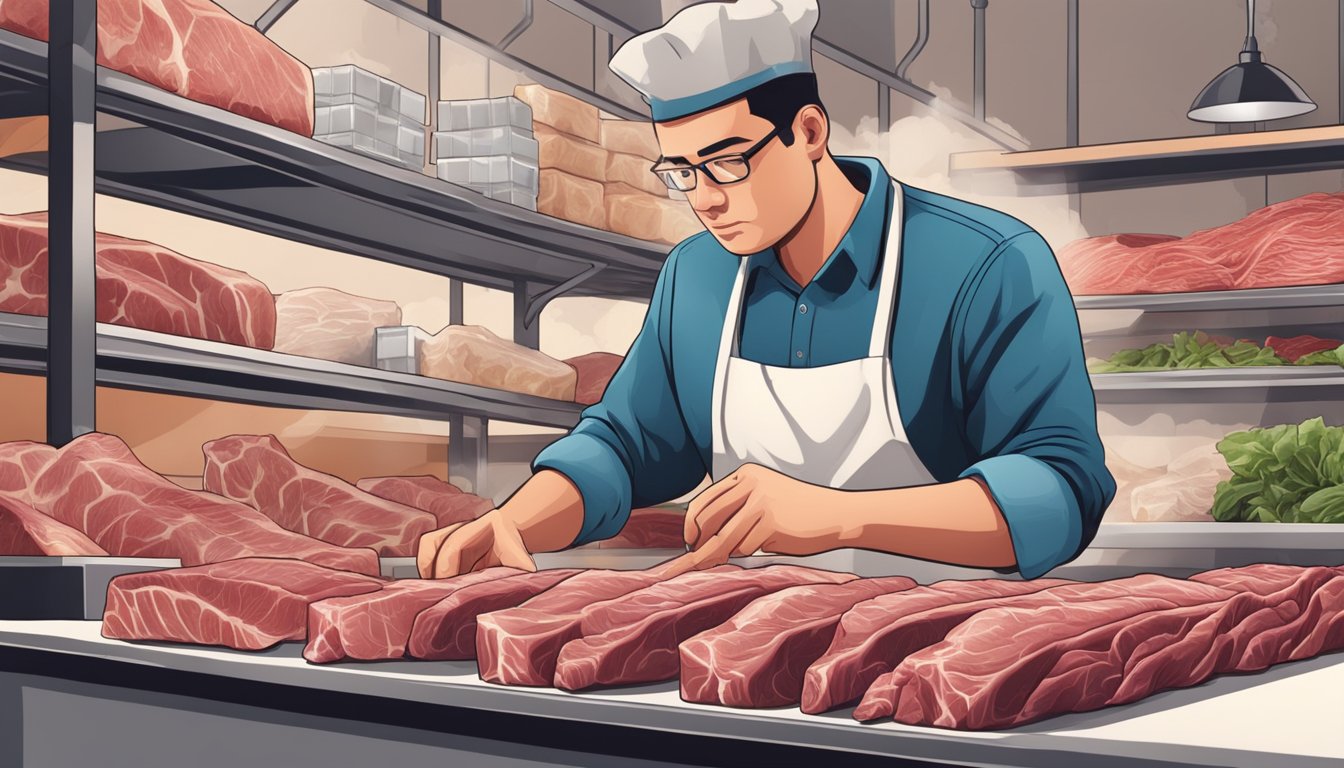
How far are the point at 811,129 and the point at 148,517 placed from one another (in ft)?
3.73

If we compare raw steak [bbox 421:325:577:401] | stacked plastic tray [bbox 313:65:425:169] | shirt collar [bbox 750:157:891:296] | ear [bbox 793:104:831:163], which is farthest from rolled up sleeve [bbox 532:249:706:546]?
raw steak [bbox 421:325:577:401]

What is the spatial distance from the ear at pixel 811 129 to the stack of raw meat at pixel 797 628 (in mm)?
640

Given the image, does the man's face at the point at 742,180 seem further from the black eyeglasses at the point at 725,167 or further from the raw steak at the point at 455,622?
the raw steak at the point at 455,622

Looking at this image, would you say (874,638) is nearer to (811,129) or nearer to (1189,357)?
(811,129)

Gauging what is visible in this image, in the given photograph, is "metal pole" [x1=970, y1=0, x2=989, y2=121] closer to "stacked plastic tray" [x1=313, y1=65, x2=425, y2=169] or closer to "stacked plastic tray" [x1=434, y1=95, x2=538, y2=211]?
"stacked plastic tray" [x1=434, y1=95, x2=538, y2=211]

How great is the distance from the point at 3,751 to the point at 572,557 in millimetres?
1091

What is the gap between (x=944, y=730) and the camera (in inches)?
32.1

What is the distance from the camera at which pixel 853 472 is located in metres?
1.92

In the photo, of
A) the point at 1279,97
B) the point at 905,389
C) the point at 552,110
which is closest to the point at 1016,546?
the point at 905,389

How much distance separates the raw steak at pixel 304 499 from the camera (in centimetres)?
260

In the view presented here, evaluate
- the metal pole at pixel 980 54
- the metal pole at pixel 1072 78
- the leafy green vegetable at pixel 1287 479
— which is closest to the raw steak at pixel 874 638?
the leafy green vegetable at pixel 1287 479

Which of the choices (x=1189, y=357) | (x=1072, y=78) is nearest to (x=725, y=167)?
(x=1189, y=357)

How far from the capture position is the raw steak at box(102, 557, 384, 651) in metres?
1.21

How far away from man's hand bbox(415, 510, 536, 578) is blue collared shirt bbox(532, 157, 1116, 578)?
0.71 ft
